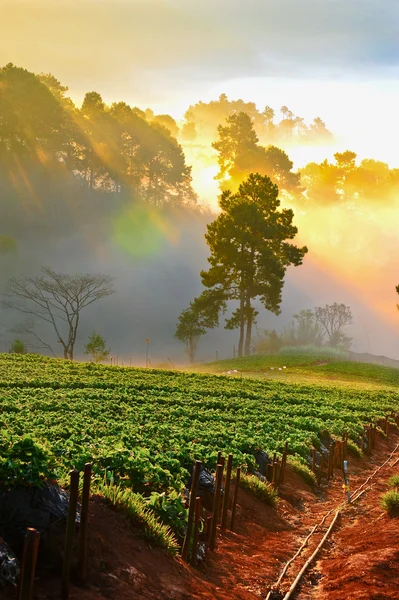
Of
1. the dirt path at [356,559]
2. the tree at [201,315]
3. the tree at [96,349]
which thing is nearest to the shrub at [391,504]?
the dirt path at [356,559]

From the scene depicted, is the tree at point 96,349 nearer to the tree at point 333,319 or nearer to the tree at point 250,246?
the tree at point 250,246

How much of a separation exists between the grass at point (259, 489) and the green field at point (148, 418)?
2.55 ft

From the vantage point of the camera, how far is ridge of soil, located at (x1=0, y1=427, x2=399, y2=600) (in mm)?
6820

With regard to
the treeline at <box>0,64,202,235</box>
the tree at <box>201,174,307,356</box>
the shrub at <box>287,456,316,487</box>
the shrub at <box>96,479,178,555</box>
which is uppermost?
the treeline at <box>0,64,202,235</box>

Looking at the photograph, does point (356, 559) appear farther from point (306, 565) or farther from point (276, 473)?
point (276, 473)

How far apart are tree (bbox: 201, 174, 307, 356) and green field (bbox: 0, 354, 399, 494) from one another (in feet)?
83.4

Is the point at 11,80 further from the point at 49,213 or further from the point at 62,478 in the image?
the point at 62,478

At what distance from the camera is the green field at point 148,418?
9595 mm

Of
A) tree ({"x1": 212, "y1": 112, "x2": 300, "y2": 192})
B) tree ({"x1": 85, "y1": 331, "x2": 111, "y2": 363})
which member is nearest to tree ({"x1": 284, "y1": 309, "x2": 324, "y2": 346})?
tree ({"x1": 212, "y1": 112, "x2": 300, "y2": 192})

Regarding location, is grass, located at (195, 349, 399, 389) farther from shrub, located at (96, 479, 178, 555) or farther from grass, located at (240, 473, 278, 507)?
shrub, located at (96, 479, 178, 555)

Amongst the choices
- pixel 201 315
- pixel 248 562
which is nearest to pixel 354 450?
pixel 248 562

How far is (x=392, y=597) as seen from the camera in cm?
773

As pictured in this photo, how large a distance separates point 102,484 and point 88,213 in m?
90.2

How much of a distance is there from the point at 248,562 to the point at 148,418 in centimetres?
892
